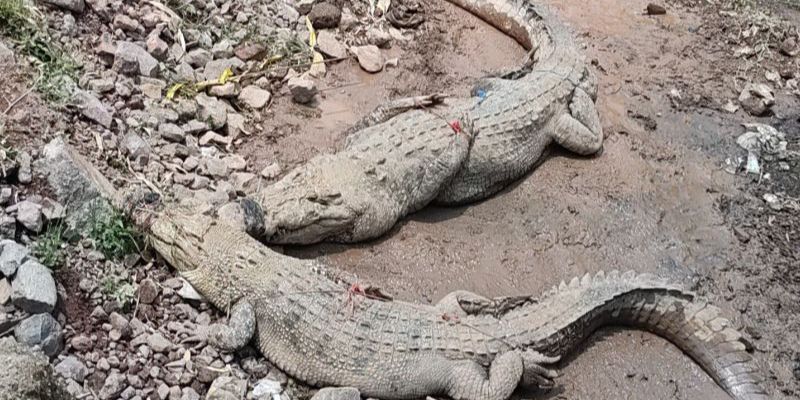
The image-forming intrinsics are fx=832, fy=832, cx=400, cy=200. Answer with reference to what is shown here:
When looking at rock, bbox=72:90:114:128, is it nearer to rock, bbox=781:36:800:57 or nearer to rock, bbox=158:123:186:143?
rock, bbox=158:123:186:143

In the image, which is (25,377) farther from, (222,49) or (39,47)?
(222,49)

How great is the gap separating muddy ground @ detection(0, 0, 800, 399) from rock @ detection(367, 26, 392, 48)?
197 millimetres

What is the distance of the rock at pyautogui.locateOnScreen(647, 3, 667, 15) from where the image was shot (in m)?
8.86

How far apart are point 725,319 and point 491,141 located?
2.12 metres

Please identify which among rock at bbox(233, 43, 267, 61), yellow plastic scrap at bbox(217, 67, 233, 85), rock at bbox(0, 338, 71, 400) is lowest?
yellow plastic scrap at bbox(217, 67, 233, 85)

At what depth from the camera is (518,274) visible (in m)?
5.89

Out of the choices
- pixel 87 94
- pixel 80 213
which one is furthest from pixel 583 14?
pixel 80 213

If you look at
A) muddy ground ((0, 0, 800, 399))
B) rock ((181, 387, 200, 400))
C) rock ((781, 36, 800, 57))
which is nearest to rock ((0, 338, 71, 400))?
rock ((181, 387, 200, 400))

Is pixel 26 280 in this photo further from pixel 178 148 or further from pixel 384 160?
pixel 384 160

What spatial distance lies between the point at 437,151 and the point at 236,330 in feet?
6.87

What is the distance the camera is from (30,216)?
4.63 metres

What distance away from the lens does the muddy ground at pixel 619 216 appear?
221 inches

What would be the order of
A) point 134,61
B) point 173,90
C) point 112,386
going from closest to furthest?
1. point 112,386
2. point 134,61
3. point 173,90

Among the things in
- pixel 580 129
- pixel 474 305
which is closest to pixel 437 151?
pixel 474 305
